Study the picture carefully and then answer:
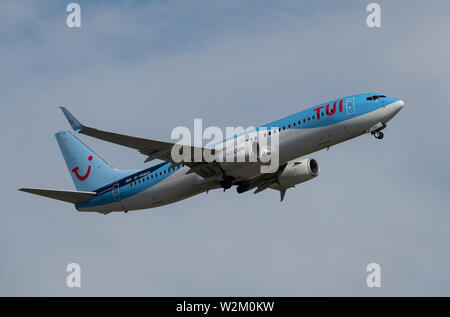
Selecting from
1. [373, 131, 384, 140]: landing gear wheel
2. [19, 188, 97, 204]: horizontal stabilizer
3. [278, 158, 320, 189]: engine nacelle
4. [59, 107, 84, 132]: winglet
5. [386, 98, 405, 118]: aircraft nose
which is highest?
[386, 98, 405, 118]: aircraft nose

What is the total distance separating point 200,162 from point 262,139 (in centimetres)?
446

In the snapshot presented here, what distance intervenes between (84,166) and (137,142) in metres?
14.3

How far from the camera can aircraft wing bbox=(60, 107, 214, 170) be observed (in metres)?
44.9

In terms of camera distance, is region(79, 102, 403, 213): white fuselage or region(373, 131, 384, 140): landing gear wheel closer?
region(373, 131, 384, 140): landing gear wheel

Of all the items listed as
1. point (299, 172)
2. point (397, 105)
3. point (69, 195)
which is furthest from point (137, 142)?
point (397, 105)

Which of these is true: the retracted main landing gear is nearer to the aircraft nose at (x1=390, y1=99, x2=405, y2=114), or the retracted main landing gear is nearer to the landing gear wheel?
the landing gear wheel

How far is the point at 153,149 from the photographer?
48.9 metres

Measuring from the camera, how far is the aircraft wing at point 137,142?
44906mm

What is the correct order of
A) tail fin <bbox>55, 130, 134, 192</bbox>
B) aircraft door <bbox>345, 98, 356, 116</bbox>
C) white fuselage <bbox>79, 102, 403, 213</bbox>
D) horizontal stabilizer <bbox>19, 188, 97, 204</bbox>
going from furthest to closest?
tail fin <bbox>55, 130, 134, 192</bbox>
horizontal stabilizer <bbox>19, 188, 97, 204</bbox>
aircraft door <bbox>345, 98, 356, 116</bbox>
white fuselage <bbox>79, 102, 403, 213</bbox>

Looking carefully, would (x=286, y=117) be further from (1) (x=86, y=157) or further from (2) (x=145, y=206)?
(1) (x=86, y=157)

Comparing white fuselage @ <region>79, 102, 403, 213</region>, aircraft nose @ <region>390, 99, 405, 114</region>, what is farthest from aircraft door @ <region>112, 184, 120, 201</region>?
aircraft nose @ <region>390, 99, 405, 114</region>

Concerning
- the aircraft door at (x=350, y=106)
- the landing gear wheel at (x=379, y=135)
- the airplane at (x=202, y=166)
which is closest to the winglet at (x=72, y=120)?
the airplane at (x=202, y=166)

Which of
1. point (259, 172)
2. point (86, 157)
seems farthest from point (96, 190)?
point (259, 172)

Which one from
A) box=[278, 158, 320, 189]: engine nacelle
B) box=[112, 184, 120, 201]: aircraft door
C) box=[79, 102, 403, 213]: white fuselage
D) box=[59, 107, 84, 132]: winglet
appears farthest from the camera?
box=[112, 184, 120, 201]: aircraft door
